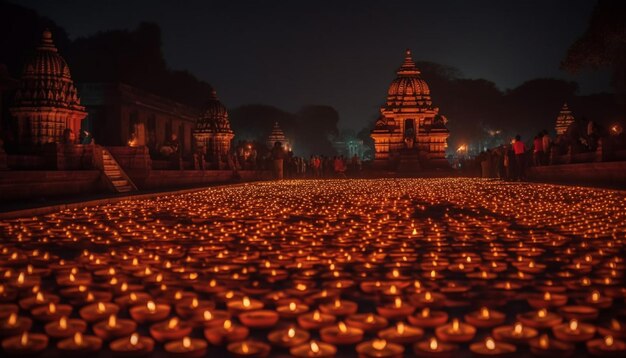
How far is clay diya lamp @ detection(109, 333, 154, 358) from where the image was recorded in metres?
3.06

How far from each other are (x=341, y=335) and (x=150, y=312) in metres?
1.24

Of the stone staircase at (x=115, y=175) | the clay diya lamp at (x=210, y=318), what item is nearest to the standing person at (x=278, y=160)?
the stone staircase at (x=115, y=175)

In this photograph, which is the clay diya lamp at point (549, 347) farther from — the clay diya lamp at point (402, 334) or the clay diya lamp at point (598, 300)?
the clay diya lamp at point (598, 300)

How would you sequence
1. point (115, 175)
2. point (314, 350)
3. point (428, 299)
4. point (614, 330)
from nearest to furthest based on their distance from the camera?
point (314, 350), point (614, 330), point (428, 299), point (115, 175)

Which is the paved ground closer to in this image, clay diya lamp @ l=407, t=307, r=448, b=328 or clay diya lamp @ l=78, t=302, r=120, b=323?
clay diya lamp @ l=407, t=307, r=448, b=328

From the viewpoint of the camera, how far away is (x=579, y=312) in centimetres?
384

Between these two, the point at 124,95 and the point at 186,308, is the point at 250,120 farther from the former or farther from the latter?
the point at 186,308

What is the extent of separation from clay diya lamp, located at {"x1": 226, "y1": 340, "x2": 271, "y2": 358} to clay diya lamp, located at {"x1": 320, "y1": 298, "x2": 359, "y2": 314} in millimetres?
777

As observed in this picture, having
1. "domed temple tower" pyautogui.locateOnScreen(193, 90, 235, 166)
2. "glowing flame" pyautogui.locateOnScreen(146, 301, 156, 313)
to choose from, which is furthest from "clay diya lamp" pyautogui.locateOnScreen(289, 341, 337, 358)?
"domed temple tower" pyautogui.locateOnScreen(193, 90, 235, 166)

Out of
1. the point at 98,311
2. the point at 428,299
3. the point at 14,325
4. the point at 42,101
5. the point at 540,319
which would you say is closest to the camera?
the point at 14,325

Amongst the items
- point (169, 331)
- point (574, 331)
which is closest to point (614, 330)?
point (574, 331)

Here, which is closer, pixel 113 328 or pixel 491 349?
pixel 491 349

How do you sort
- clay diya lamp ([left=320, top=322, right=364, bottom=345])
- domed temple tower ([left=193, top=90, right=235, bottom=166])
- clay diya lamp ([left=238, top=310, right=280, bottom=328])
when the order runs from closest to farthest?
1. clay diya lamp ([left=320, top=322, right=364, bottom=345])
2. clay diya lamp ([left=238, top=310, right=280, bottom=328])
3. domed temple tower ([left=193, top=90, right=235, bottom=166])

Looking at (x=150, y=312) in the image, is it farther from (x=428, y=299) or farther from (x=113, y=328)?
(x=428, y=299)
